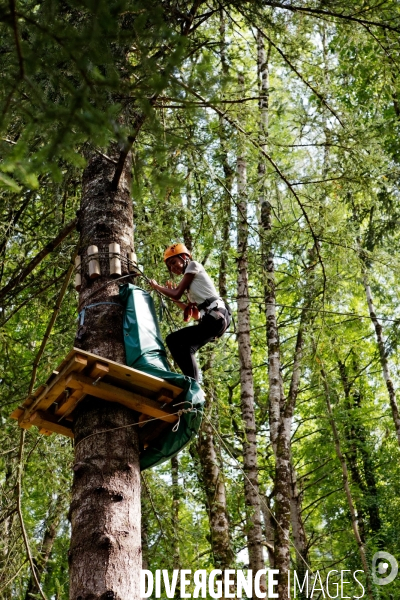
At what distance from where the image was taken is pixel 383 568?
12.8 metres

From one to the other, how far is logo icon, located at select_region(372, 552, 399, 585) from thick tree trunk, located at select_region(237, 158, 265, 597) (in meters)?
5.01

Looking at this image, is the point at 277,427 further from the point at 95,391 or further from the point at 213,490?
the point at 95,391

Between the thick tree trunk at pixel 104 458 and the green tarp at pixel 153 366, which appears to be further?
the green tarp at pixel 153 366

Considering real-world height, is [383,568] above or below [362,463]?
below

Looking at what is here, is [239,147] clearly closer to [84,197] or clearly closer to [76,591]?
[84,197]

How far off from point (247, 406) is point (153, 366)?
5374mm

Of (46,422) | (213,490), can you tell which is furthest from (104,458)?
(213,490)

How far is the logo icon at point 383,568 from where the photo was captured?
1260 cm

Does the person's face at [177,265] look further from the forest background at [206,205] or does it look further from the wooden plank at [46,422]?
the wooden plank at [46,422]

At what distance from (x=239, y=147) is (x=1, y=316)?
8.14ft

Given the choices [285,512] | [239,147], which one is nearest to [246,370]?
[285,512]

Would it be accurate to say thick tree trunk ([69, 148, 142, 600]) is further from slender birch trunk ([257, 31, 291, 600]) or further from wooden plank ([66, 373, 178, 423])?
slender birch trunk ([257, 31, 291, 600])

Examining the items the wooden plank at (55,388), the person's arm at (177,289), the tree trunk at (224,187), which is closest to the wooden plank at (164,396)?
→ the wooden plank at (55,388)

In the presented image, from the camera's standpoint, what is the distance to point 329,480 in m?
14.8
